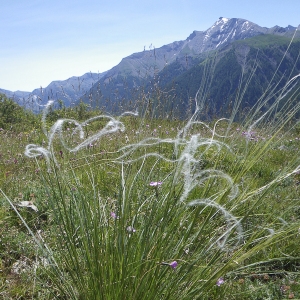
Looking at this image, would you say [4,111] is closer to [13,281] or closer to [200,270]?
[13,281]

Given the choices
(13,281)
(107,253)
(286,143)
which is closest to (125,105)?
(13,281)

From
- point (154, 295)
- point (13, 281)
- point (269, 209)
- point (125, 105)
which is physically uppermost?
point (125, 105)

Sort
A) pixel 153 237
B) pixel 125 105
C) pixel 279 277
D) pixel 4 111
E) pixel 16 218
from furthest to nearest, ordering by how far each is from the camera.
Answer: pixel 4 111
pixel 125 105
pixel 16 218
pixel 279 277
pixel 153 237

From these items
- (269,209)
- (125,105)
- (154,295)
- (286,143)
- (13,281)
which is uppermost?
(125,105)

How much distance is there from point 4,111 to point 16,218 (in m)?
12.9

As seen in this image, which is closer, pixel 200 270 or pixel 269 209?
pixel 200 270

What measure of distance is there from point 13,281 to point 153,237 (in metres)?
1.04

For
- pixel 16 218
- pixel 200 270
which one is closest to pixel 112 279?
pixel 200 270

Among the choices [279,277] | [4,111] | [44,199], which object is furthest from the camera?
[4,111]

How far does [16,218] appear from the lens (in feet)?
9.39

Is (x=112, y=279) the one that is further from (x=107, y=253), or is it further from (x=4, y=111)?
(x=4, y=111)

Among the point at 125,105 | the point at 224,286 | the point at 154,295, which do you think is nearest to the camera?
the point at 154,295

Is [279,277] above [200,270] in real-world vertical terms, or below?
below

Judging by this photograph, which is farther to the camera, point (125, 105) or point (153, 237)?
point (125, 105)
